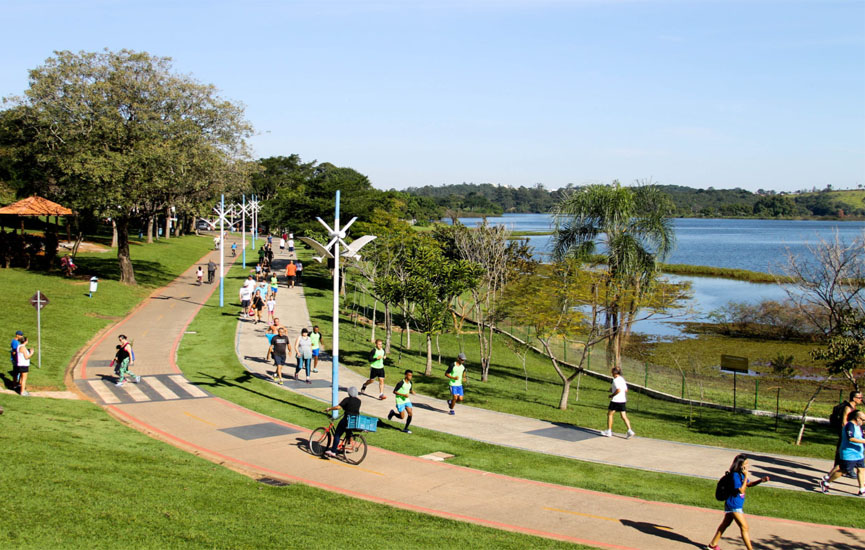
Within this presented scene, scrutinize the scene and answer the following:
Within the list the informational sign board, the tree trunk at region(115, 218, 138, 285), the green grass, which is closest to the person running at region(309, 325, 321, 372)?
the green grass

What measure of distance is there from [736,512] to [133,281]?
39.0m

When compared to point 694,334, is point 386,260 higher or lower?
higher

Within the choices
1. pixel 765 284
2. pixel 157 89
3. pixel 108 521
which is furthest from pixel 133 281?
pixel 765 284

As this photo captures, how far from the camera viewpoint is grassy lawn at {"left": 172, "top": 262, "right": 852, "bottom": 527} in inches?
533

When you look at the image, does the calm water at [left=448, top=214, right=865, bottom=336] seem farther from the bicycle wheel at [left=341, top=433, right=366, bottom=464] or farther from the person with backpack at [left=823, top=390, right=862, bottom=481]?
the bicycle wheel at [left=341, top=433, right=366, bottom=464]

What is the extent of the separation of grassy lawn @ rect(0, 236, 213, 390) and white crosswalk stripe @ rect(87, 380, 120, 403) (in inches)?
35.7

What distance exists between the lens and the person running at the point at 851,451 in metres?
14.2

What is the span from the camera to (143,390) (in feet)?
69.6

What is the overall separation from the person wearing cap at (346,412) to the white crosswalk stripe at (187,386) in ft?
24.2

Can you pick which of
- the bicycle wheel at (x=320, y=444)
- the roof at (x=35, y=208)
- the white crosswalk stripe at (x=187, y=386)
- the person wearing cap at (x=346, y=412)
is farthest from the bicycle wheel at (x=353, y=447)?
the roof at (x=35, y=208)

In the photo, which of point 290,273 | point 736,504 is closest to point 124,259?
point 290,273

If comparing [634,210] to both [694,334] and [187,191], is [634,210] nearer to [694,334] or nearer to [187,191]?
[694,334]

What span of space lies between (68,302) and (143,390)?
607 inches

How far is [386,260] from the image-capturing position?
34.9 metres
